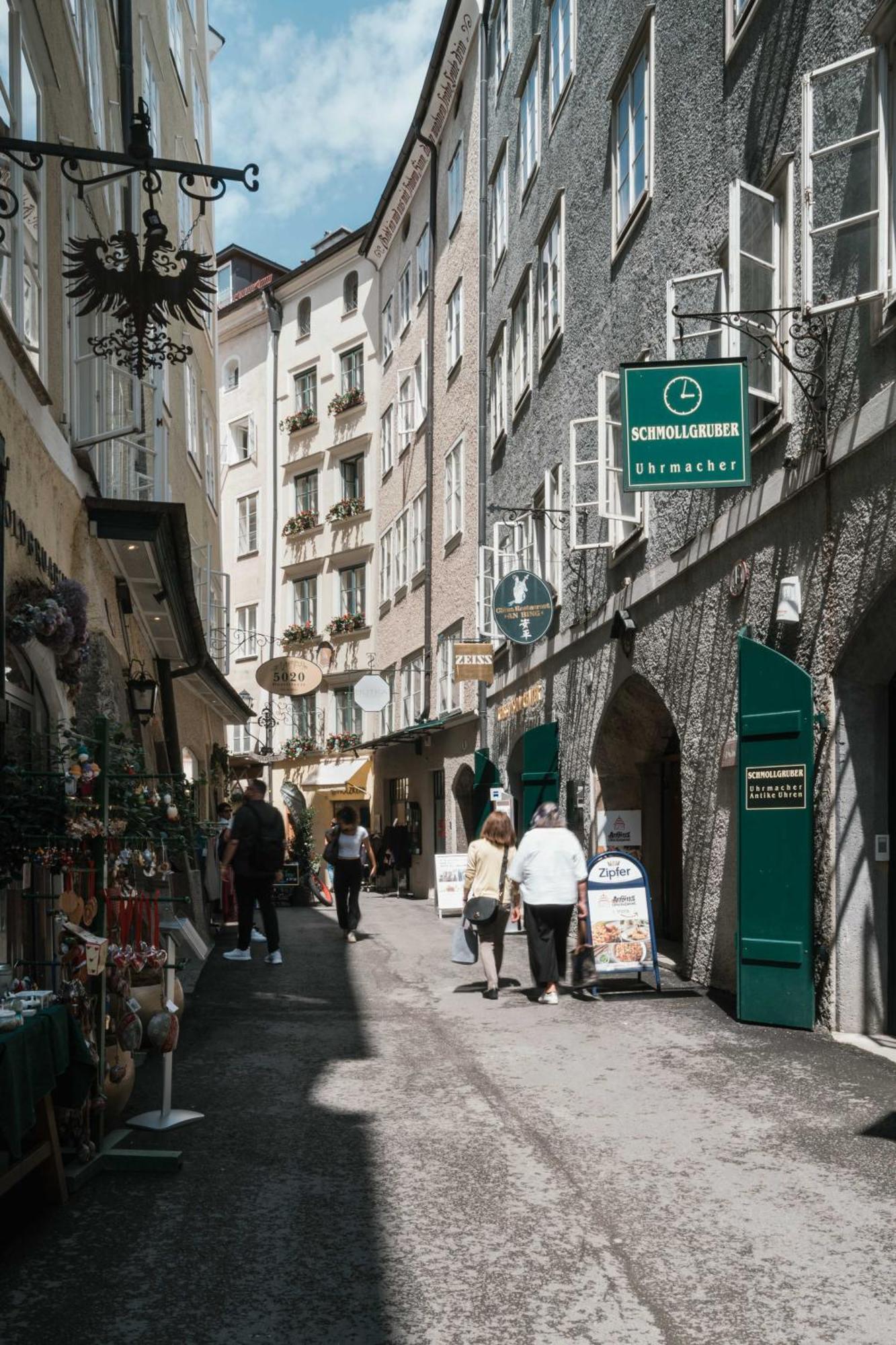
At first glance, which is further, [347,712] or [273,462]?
[273,462]

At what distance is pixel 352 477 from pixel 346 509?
120 cm

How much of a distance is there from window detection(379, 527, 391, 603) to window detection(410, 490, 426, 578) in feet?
8.73

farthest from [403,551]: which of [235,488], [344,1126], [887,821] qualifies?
[344,1126]

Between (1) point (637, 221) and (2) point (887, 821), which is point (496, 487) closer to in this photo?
(1) point (637, 221)

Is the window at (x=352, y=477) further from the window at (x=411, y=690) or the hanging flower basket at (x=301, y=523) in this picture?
the window at (x=411, y=690)

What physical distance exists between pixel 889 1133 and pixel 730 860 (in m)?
4.66

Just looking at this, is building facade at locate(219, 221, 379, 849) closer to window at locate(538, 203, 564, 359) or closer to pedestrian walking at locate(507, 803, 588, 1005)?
window at locate(538, 203, 564, 359)

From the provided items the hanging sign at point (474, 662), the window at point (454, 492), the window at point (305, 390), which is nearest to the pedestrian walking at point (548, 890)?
the hanging sign at point (474, 662)

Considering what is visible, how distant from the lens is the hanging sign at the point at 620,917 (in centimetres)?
1119

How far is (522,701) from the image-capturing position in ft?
65.4

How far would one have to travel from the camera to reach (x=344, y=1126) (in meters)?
6.83

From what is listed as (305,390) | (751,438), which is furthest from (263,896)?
(305,390)

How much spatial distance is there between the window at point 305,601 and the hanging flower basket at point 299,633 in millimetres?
50

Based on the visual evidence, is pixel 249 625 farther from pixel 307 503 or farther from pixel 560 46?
pixel 560 46
